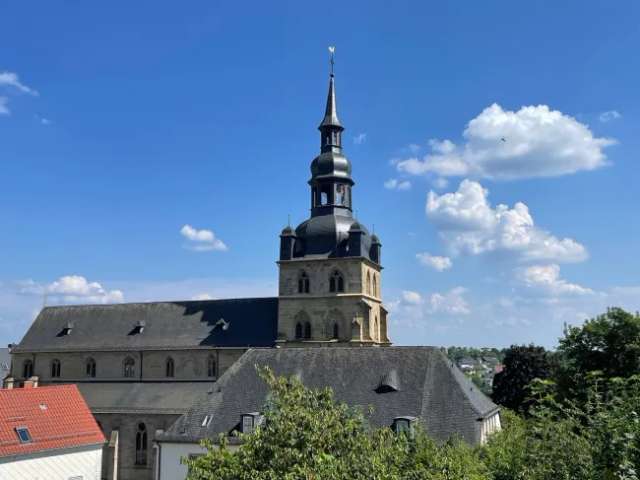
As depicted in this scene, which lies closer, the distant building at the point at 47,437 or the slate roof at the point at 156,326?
the distant building at the point at 47,437

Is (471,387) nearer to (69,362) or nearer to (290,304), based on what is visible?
(290,304)

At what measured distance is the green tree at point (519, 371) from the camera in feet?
183

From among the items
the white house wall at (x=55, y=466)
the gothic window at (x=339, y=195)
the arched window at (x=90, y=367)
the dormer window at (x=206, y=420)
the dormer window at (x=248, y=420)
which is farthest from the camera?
the arched window at (x=90, y=367)

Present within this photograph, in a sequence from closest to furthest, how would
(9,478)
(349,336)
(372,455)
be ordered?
(372,455) → (9,478) → (349,336)

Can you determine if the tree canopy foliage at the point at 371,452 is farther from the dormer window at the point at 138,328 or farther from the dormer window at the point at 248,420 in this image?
the dormer window at the point at 138,328

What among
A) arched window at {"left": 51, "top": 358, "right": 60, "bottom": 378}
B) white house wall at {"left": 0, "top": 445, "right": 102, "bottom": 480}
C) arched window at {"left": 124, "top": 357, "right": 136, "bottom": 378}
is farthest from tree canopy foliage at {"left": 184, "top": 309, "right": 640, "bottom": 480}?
arched window at {"left": 51, "top": 358, "right": 60, "bottom": 378}

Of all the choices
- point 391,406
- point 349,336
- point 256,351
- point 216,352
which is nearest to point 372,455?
point 391,406

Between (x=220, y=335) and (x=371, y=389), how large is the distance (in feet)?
65.1

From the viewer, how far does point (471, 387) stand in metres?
34.8

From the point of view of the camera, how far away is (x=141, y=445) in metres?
46.8

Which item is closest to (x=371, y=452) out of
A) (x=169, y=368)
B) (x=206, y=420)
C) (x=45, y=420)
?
(x=206, y=420)

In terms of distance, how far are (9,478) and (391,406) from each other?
18.6 metres

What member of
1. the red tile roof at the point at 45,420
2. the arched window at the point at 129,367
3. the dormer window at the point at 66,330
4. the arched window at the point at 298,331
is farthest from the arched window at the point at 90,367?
the arched window at the point at 298,331

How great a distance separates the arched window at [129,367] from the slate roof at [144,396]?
82cm
